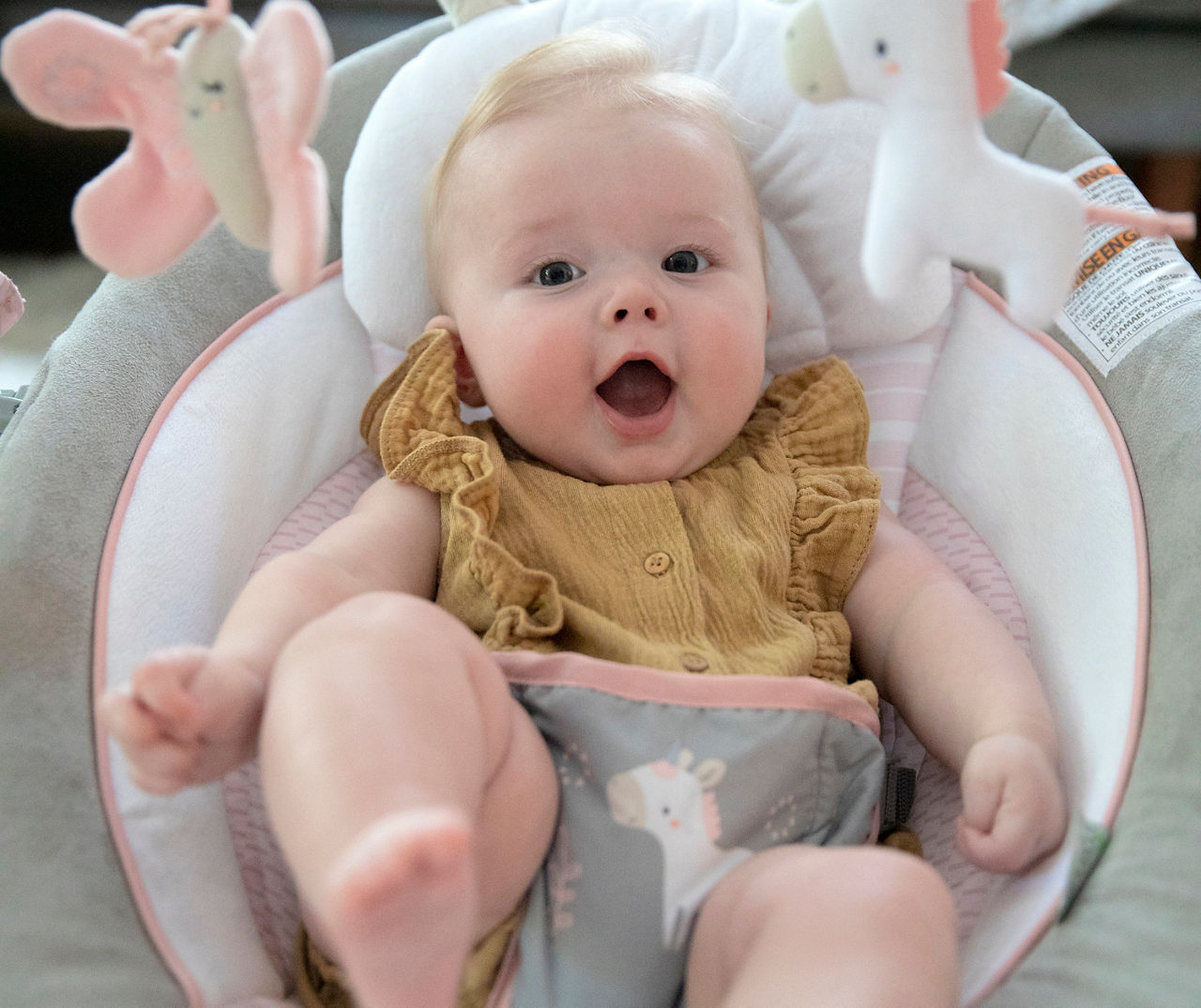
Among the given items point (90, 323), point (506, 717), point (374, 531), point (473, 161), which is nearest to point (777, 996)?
point (506, 717)

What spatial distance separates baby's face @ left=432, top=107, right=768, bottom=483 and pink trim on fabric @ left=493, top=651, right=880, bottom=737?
0.61 feet

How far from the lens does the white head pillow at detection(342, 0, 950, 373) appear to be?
1.15 metres

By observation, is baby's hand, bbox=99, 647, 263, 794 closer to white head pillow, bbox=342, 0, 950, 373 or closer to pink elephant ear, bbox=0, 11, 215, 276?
pink elephant ear, bbox=0, 11, 215, 276

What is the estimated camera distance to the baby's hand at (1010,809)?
0.80 meters

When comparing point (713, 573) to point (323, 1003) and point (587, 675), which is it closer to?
point (587, 675)

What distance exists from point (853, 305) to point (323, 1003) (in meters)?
0.79

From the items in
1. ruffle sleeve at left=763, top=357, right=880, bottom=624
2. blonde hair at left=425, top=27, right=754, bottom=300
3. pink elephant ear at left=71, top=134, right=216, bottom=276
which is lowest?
ruffle sleeve at left=763, top=357, right=880, bottom=624

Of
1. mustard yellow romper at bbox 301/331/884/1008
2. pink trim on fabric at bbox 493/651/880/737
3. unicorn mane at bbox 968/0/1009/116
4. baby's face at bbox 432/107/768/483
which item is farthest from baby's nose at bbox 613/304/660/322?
unicorn mane at bbox 968/0/1009/116

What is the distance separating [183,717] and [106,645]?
0.28 metres

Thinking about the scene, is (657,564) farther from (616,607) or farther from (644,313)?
(644,313)

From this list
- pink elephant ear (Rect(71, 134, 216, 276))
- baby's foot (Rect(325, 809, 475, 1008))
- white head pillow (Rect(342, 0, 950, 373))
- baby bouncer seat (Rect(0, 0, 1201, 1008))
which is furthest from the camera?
white head pillow (Rect(342, 0, 950, 373))

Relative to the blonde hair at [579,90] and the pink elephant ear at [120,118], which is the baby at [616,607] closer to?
the blonde hair at [579,90]

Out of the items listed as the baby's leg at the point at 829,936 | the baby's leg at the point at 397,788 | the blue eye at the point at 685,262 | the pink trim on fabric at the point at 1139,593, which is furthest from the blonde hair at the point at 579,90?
the baby's leg at the point at 829,936

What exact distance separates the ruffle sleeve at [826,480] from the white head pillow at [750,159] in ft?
0.32
